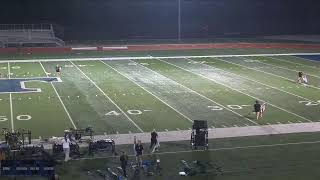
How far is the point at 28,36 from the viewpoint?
54.0 meters

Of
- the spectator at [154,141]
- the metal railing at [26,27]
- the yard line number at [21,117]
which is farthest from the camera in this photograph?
the metal railing at [26,27]

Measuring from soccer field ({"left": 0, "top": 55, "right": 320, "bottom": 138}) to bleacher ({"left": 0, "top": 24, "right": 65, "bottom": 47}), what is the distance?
11.2m

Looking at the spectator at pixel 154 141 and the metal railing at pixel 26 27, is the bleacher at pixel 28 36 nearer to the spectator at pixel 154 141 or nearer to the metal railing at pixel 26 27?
the metal railing at pixel 26 27

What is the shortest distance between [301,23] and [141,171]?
55.4 metres

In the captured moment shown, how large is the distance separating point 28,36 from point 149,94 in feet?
98.0

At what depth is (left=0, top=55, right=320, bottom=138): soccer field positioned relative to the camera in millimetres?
21828

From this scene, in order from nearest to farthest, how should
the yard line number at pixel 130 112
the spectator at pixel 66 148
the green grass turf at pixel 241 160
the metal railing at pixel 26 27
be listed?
the green grass turf at pixel 241 160, the spectator at pixel 66 148, the yard line number at pixel 130 112, the metal railing at pixel 26 27

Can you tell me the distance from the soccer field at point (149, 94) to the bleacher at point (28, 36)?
11212 mm

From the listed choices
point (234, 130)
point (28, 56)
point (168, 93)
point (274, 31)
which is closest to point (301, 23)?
point (274, 31)

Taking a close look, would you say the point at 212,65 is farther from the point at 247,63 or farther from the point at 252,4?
the point at 252,4

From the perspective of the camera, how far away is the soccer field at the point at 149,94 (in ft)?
71.6

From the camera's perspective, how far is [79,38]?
58.8 metres

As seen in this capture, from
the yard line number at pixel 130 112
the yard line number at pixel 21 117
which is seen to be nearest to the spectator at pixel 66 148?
the yard line number at pixel 21 117

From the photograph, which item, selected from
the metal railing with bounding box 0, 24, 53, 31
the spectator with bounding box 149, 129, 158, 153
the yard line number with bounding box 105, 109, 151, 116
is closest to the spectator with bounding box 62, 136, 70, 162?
the spectator with bounding box 149, 129, 158, 153
